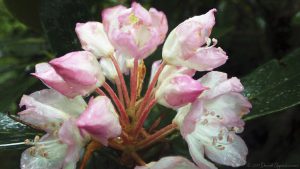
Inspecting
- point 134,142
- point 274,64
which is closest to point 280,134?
point 274,64

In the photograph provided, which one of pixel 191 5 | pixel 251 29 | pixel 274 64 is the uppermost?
pixel 274 64

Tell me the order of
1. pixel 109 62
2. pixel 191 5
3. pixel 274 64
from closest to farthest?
pixel 109 62
pixel 274 64
pixel 191 5

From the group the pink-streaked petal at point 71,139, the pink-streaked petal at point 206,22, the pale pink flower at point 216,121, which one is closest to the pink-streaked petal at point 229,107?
the pale pink flower at point 216,121

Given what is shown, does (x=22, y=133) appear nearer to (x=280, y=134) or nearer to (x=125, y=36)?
(x=125, y=36)

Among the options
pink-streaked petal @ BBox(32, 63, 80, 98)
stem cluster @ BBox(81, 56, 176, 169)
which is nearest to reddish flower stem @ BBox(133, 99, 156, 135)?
stem cluster @ BBox(81, 56, 176, 169)

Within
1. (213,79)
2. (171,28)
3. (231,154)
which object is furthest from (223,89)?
(171,28)

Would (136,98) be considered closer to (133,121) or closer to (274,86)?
(133,121)

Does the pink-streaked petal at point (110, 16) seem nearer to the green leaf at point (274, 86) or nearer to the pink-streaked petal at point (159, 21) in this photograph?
the pink-streaked petal at point (159, 21)
